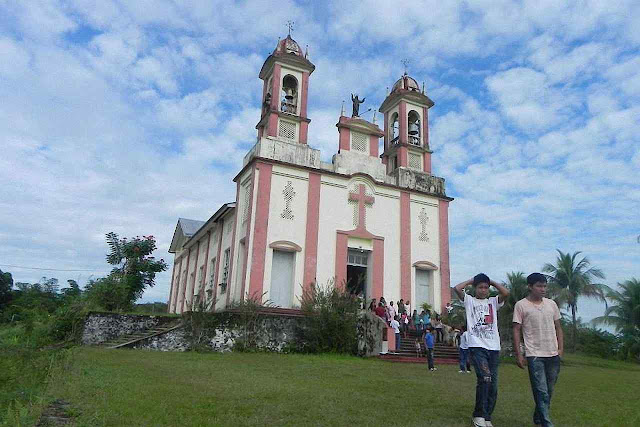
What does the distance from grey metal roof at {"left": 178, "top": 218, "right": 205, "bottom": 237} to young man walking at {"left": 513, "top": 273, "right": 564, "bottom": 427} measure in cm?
3367

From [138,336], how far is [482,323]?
14.6 m

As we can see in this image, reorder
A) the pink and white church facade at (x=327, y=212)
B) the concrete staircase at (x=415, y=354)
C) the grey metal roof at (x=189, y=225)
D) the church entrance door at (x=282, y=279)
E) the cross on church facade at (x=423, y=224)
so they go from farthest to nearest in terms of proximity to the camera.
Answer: the grey metal roof at (x=189, y=225) < the cross on church facade at (x=423, y=224) < the pink and white church facade at (x=327, y=212) < the church entrance door at (x=282, y=279) < the concrete staircase at (x=415, y=354)

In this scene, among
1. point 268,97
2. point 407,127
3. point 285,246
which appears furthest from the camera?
point 407,127

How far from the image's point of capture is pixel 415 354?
Result: 58.2ft

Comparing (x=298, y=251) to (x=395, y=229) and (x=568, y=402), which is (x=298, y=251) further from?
(x=568, y=402)

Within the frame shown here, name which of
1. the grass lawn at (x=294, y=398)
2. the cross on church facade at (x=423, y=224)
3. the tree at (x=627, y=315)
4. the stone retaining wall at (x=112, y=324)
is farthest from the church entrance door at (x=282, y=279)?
the tree at (x=627, y=315)

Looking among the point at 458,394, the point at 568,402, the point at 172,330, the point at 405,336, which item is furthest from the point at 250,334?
the point at 568,402

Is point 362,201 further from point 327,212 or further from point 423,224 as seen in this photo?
point 423,224

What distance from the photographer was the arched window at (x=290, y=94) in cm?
2408

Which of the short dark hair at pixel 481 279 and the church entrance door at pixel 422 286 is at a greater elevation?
the church entrance door at pixel 422 286

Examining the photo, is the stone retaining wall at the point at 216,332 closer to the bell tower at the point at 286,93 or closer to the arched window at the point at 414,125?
the bell tower at the point at 286,93

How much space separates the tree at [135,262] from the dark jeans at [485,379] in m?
22.7

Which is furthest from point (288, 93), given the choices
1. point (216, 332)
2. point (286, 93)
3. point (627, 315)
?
point (627, 315)

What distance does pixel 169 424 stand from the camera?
5305mm
